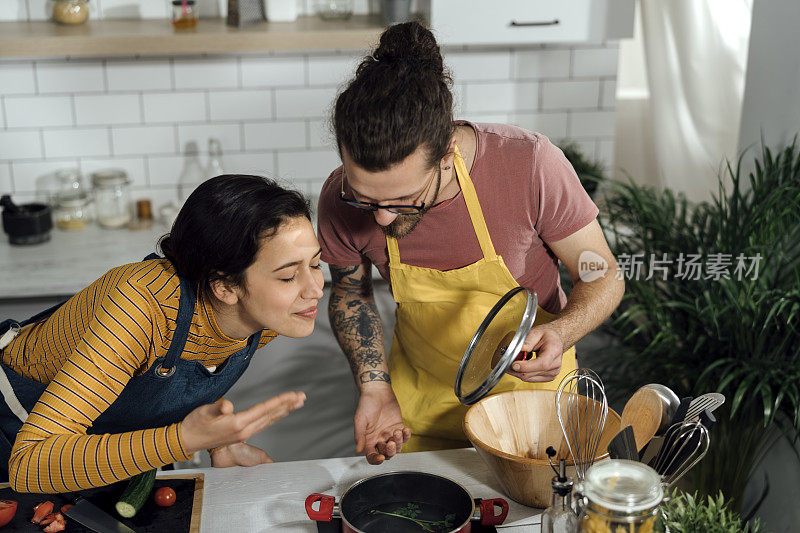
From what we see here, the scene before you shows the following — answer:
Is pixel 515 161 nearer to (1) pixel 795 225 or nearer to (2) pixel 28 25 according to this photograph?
(1) pixel 795 225

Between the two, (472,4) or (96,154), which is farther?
(96,154)

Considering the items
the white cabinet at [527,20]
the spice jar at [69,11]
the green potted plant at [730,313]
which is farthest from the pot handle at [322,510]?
the spice jar at [69,11]

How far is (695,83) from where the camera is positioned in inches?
112

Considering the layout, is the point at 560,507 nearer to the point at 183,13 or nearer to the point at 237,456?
the point at 237,456

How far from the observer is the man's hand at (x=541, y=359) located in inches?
53.9

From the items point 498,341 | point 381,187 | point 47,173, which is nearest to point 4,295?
point 47,173

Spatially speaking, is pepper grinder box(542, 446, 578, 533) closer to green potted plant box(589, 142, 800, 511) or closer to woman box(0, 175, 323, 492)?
woman box(0, 175, 323, 492)

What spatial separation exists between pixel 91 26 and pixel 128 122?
1.15 ft

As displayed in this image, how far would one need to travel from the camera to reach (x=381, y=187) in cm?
139

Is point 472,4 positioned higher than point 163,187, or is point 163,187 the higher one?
point 472,4

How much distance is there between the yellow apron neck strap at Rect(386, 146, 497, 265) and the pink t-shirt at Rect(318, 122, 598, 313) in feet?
0.04

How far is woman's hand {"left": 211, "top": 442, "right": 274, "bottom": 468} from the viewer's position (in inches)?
64.5

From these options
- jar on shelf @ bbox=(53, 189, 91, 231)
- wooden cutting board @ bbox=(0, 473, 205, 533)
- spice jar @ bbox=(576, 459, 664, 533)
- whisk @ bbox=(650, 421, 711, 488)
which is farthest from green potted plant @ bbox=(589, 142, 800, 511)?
jar on shelf @ bbox=(53, 189, 91, 231)

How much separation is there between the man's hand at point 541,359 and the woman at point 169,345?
1.27 feet
